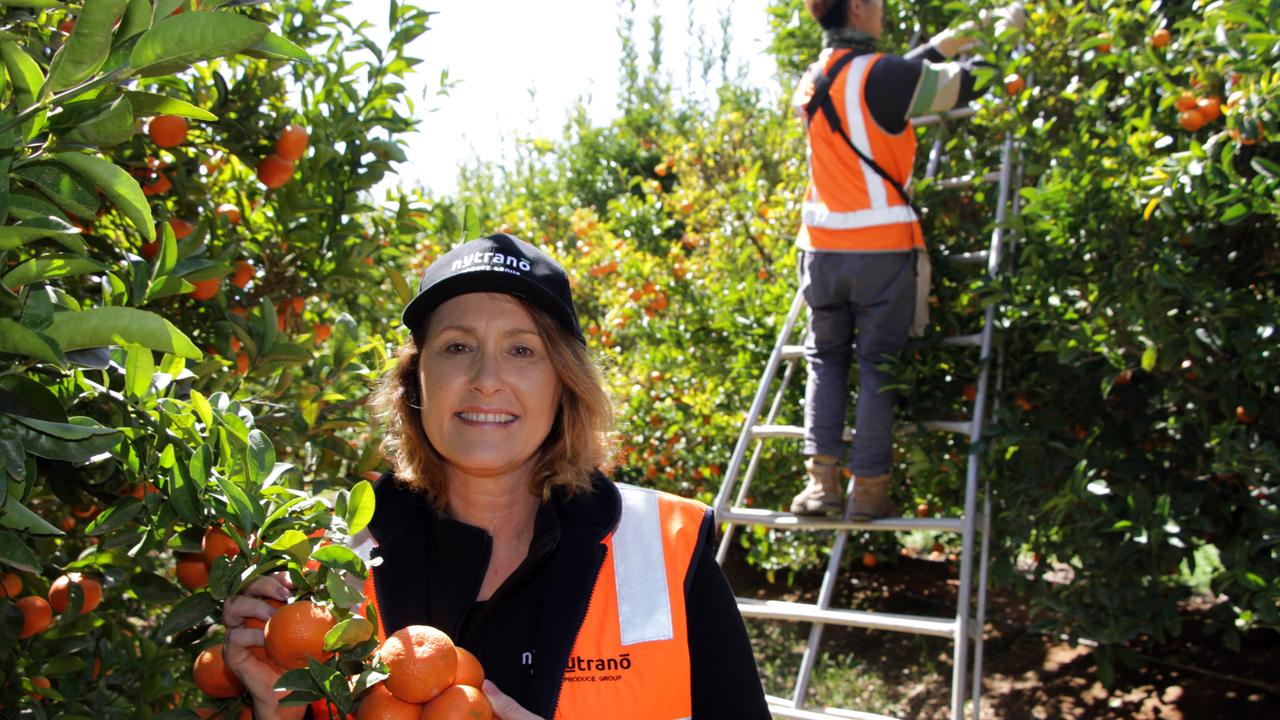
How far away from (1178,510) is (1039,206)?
906 millimetres

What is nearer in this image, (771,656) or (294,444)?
(294,444)

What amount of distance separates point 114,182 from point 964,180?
3136 mm

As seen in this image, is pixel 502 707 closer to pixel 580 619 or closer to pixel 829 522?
pixel 580 619

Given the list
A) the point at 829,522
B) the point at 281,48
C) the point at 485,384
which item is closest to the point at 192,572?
the point at 485,384

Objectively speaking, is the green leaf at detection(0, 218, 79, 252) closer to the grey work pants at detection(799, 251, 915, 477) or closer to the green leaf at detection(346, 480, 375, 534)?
the green leaf at detection(346, 480, 375, 534)

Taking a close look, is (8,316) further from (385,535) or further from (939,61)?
(939,61)

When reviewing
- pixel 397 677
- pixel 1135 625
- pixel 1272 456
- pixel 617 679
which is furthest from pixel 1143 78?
pixel 397 677

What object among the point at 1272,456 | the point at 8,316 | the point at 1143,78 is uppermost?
the point at 1143,78

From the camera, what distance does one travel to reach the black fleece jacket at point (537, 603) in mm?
1529

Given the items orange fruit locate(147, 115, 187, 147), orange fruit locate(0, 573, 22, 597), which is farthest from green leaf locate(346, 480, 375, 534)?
orange fruit locate(147, 115, 187, 147)

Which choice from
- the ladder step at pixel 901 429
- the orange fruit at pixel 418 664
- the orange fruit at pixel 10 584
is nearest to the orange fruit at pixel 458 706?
the orange fruit at pixel 418 664

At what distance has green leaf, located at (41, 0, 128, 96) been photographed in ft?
2.95

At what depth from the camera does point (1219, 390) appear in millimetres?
2824

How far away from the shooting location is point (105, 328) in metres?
1.09
